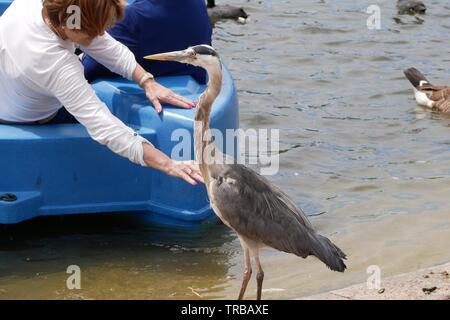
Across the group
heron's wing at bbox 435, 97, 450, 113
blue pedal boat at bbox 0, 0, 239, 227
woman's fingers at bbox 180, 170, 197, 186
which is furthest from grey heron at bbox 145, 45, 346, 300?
heron's wing at bbox 435, 97, 450, 113

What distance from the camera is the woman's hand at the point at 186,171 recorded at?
5.71 m

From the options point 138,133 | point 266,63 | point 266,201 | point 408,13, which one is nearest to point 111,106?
point 138,133

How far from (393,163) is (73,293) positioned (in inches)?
143

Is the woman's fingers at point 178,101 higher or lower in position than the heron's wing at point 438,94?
higher

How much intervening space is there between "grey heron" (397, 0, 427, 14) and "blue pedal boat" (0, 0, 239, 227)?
8095 mm

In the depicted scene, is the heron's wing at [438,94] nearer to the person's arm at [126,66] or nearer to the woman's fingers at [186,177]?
the person's arm at [126,66]

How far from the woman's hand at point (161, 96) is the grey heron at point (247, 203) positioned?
3.19 feet

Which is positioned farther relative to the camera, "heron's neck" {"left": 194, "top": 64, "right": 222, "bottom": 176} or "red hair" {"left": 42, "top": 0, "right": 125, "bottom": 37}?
"red hair" {"left": 42, "top": 0, "right": 125, "bottom": 37}

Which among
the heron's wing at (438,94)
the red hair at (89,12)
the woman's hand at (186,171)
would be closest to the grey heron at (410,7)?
the heron's wing at (438,94)

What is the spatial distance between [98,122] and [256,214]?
3.32 ft

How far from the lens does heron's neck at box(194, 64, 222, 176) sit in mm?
5578

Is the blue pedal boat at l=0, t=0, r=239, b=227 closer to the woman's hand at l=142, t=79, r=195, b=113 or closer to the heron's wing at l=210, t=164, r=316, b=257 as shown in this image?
the woman's hand at l=142, t=79, r=195, b=113

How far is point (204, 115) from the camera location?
562cm

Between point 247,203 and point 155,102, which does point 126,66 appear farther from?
point 247,203
